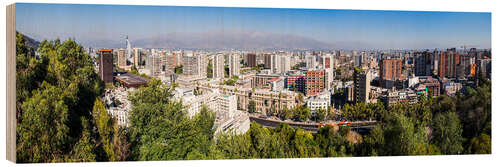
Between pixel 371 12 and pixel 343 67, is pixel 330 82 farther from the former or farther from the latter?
pixel 371 12

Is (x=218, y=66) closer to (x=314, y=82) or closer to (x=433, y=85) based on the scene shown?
(x=314, y=82)

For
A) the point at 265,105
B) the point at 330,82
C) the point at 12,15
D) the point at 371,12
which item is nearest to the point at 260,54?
the point at 265,105

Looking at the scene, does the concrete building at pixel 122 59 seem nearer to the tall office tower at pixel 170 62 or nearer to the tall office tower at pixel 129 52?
the tall office tower at pixel 129 52

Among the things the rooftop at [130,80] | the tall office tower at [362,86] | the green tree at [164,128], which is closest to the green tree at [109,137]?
the green tree at [164,128]

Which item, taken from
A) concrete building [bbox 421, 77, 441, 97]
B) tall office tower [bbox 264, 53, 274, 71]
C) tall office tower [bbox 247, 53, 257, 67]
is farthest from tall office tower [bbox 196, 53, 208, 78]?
concrete building [bbox 421, 77, 441, 97]

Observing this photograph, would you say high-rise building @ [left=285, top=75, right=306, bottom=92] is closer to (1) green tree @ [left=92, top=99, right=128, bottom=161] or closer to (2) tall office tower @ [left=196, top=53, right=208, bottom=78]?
(2) tall office tower @ [left=196, top=53, right=208, bottom=78]

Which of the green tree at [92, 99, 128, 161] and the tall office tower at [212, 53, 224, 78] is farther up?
the tall office tower at [212, 53, 224, 78]
